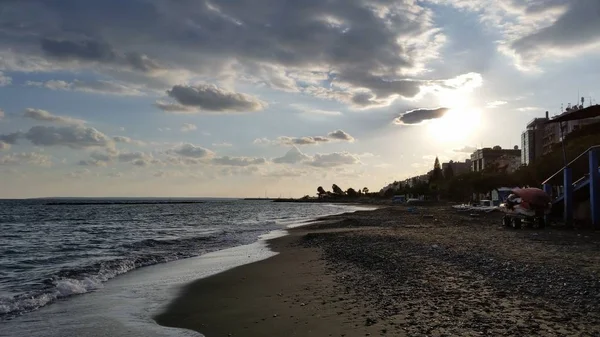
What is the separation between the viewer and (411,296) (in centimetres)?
963

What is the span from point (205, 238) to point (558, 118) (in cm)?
2395

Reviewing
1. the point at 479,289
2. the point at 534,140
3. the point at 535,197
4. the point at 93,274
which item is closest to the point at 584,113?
the point at 535,197

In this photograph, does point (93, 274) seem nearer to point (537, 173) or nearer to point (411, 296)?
point (411, 296)

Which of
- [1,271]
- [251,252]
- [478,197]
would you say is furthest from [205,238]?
[478,197]

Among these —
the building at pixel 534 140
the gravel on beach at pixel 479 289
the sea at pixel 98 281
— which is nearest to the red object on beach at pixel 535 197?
the gravel on beach at pixel 479 289

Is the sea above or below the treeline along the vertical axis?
below

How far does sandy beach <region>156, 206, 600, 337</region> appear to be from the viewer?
7410 mm

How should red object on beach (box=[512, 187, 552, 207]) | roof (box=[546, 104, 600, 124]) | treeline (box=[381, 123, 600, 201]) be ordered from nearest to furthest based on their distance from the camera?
roof (box=[546, 104, 600, 124]) → red object on beach (box=[512, 187, 552, 207]) → treeline (box=[381, 123, 600, 201])

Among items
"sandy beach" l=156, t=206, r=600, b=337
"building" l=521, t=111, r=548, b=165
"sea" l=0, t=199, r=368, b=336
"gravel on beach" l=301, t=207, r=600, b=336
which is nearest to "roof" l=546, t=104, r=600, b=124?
"gravel on beach" l=301, t=207, r=600, b=336

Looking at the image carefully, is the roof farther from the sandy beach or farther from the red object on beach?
the sandy beach

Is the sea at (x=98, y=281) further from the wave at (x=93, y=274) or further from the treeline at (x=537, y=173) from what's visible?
the treeline at (x=537, y=173)

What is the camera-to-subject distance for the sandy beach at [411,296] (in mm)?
7410

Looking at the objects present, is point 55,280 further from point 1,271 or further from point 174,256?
point 174,256

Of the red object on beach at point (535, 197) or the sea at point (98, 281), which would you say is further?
the red object on beach at point (535, 197)
